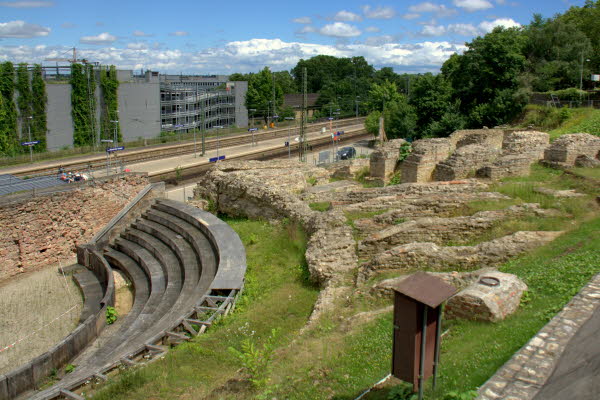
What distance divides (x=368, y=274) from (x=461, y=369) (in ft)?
17.5

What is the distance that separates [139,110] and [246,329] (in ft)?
176

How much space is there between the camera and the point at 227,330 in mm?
10727

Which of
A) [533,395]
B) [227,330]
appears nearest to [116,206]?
[227,330]

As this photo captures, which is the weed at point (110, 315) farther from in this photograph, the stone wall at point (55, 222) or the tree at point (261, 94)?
the tree at point (261, 94)

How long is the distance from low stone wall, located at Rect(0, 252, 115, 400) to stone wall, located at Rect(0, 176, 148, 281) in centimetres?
500

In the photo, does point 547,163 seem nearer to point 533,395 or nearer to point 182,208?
point 182,208

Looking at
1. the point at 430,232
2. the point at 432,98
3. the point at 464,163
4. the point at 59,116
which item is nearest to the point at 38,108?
the point at 59,116

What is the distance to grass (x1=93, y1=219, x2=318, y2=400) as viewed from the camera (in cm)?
830

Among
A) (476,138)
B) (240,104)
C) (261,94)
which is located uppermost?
(261,94)

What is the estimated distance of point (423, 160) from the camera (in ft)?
72.9

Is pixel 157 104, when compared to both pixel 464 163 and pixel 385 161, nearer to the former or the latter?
pixel 385 161

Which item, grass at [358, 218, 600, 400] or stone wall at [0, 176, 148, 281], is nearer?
grass at [358, 218, 600, 400]

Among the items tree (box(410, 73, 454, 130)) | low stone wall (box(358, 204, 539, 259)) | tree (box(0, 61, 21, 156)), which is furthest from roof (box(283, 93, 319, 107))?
low stone wall (box(358, 204, 539, 259))

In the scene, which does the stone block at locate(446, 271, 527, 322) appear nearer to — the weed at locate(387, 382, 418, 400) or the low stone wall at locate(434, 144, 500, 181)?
the weed at locate(387, 382, 418, 400)
